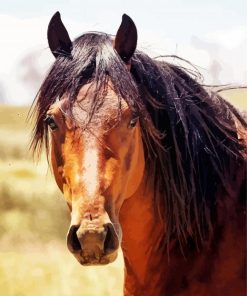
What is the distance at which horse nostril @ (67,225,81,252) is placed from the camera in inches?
134

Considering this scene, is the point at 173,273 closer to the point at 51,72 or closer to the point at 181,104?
the point at 181,104

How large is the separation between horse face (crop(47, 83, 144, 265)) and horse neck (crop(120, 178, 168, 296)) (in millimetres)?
167

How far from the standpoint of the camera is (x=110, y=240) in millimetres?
3436

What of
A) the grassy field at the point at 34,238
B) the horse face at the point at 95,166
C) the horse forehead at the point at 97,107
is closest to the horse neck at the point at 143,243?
the horse face at the point at 95,166

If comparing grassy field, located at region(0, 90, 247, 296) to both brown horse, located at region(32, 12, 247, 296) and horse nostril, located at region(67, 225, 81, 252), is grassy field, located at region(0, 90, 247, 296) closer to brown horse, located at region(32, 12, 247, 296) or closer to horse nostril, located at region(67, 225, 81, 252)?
brown horse, located at region(32, 12, 247, 296)

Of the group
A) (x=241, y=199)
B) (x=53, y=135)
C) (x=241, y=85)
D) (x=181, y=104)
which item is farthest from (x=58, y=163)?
(x=241, y=85)

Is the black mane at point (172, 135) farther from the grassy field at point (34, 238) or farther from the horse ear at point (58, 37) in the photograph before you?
the grassy field at point (34, 238)

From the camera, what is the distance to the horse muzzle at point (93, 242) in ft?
11.1

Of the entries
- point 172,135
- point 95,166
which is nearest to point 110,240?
point 95,166

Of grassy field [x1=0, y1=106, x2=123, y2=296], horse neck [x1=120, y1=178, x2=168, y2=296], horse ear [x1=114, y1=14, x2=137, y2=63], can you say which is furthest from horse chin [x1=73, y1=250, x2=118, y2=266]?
grassy field [x1=0, y1=106, x2=123, y2=296]

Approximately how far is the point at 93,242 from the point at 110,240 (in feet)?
0.32

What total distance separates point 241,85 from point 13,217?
17.1 metres

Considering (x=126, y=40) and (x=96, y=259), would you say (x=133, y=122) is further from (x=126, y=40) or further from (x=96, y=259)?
(x=96, y=259)

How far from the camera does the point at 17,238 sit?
2081 cm
